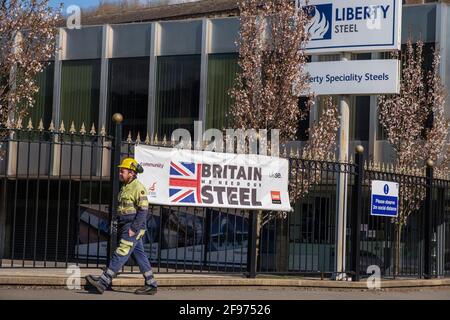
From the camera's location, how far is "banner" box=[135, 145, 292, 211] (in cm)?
1248

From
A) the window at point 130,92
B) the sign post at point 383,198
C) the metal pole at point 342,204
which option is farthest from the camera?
the window at point 130,92

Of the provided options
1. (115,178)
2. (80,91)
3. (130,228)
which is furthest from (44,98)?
Answer: (130,228)

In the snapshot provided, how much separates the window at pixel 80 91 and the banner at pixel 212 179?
16114 millimetres

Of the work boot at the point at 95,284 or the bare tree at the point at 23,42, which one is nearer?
the work boot at the point at 95,284

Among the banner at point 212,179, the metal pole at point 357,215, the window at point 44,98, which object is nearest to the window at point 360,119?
the metal pole at point 357,215

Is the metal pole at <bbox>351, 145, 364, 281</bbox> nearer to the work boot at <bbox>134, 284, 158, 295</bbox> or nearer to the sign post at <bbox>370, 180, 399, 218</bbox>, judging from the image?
the sign post at <bbox>370, 180, 399, 218</bbox>

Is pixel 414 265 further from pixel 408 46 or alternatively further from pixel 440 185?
pixel 408 46

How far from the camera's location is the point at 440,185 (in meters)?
17.9

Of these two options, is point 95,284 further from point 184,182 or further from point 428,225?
point 428,225

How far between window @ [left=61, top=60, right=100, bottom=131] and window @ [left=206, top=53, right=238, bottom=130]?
14.9 ft

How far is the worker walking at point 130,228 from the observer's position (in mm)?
10859

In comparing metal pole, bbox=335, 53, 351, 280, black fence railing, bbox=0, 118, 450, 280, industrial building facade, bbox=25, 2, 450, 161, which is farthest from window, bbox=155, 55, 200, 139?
metal pole, bbox=335, 53, 351, 280

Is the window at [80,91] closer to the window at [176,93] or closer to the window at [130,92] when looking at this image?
the window at [130,92]

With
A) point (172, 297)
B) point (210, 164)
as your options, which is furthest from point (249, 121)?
point (172, 297)
